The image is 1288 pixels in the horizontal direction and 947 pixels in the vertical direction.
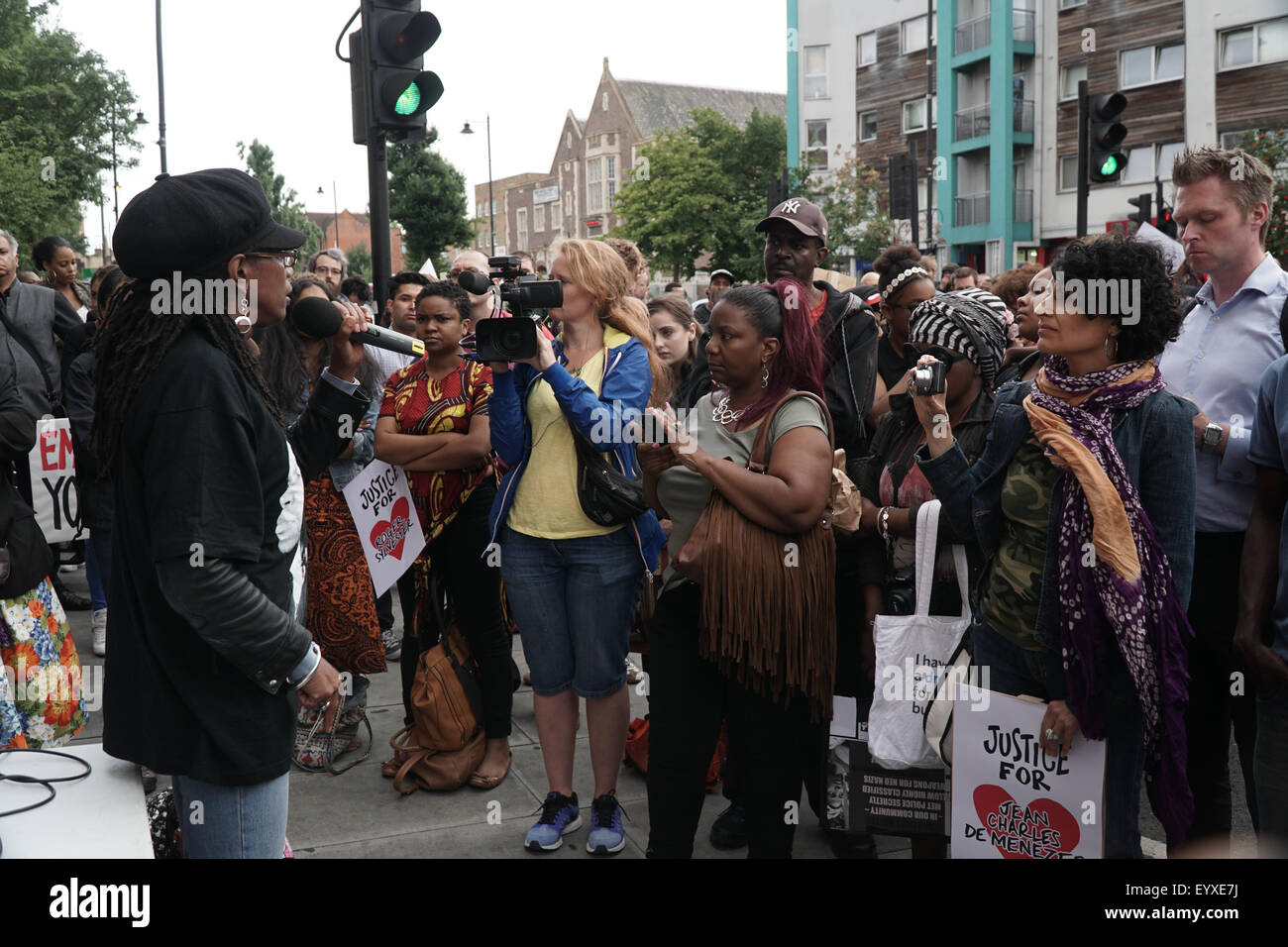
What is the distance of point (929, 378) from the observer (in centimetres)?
300

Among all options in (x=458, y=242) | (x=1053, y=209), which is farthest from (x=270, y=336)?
(x=458, y=242)

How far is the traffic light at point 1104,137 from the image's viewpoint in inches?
395

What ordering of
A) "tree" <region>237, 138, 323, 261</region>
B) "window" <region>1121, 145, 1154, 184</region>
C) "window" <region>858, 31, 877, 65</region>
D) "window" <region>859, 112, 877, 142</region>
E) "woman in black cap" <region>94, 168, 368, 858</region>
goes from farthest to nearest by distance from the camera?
"tree" <region>237, 138, 323, 261</region> < "window" <region>859, 112, 877, 142</region> < "window" <region>858, 31, 877, 65</region> < "window" <region>1121, 145, 1154, 184</region> < "woman in black cap" <region>94, 168, 368, 858</region>

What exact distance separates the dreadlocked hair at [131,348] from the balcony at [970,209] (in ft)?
105

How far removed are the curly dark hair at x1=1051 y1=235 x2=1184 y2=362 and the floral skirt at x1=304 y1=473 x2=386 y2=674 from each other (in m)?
3.22

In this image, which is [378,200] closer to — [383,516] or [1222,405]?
[383,516]

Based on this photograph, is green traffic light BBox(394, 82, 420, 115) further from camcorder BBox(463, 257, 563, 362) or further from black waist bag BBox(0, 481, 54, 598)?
black waist bag BBox(0, 481, 54, 598)

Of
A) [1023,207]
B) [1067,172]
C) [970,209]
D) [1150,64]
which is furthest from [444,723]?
[970,209]

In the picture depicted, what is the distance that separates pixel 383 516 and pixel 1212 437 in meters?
3.17

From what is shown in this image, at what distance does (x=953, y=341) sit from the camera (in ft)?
11.2

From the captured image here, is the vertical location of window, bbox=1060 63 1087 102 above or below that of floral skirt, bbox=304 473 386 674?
above

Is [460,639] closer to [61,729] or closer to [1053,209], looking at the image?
[61,729]

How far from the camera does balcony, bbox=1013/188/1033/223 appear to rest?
30.6 m

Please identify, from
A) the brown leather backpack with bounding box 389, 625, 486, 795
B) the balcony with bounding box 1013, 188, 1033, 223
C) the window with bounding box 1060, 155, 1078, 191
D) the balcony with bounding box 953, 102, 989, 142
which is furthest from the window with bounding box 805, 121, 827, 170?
the brown leather backpack with bounding box 389, 625, 486, 795
